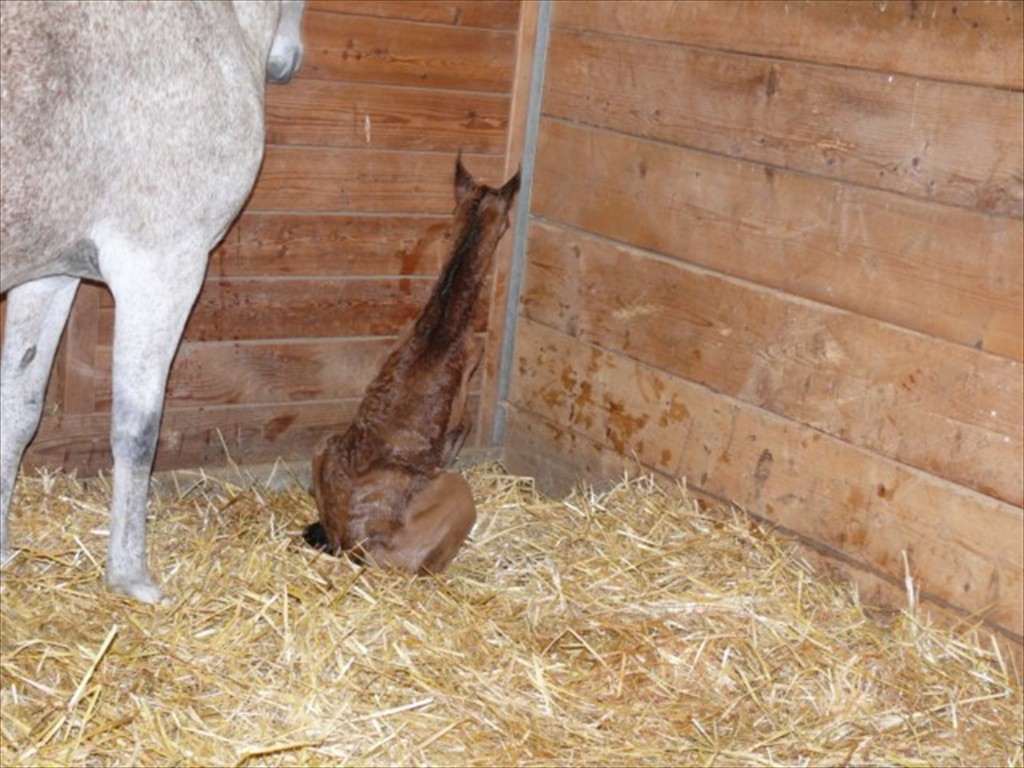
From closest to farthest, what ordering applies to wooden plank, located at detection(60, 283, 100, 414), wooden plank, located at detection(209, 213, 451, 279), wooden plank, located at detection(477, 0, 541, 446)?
wooden plank, located at detection(60, 283, 100, 414), wooden plank, located at detection(209, 213, 451, 279), wooden plank, located at detection(477, 0, 541, 446)

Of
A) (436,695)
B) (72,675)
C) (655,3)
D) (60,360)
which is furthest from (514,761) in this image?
(655,3)

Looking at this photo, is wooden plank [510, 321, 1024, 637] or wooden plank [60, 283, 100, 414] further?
wooden plank [60, 283, 100, 414]

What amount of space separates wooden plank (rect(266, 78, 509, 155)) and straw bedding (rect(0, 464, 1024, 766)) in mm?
1259

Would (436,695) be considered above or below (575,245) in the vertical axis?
below

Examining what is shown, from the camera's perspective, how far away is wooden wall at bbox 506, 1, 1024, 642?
406cm

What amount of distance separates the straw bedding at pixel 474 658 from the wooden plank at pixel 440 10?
5.37ft

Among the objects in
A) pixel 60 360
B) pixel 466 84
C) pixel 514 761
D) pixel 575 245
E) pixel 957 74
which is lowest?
pixel 514 761

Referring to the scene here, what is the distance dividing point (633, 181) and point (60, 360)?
1.92m

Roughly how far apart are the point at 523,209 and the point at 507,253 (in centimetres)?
17

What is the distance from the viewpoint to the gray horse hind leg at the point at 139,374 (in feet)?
12.5

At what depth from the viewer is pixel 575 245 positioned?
5.37 m

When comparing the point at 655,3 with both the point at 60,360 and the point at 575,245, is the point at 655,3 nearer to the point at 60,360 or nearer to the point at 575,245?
the point at 575,245

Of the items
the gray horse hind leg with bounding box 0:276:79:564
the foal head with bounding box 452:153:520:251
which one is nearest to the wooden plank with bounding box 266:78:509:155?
the foal head with bounding box 452:153:520:251

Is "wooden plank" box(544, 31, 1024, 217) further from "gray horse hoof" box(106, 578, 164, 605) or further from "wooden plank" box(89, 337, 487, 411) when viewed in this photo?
"gray horse hoof" box(106, 578, 164, 605)
